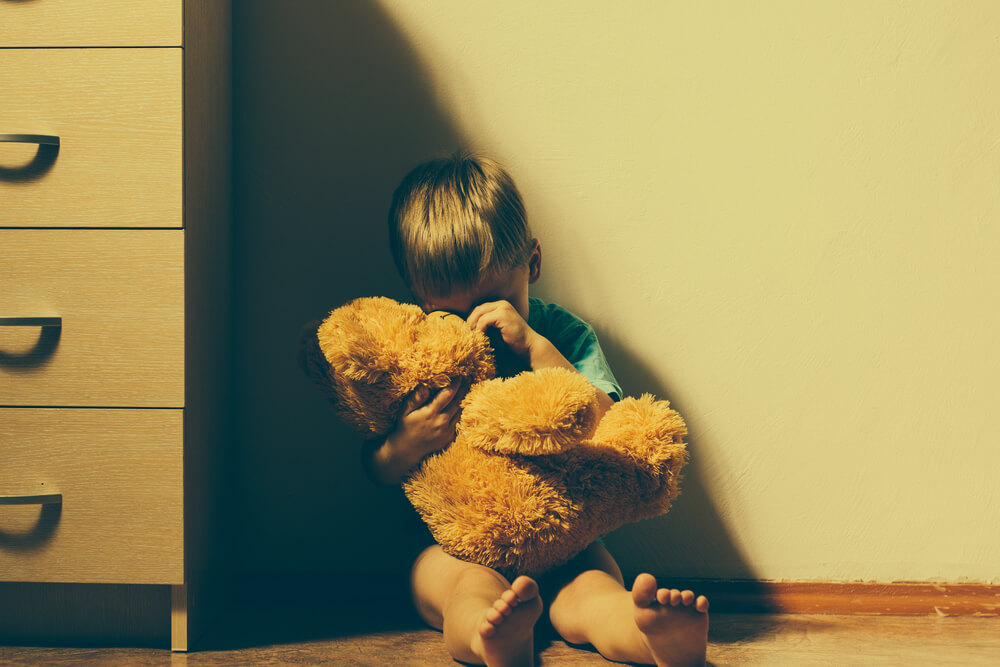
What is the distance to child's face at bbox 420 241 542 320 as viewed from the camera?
83 cm

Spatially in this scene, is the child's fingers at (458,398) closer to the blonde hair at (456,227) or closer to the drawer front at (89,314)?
the blonde hair at (456,227)

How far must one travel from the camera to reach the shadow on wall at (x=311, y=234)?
0.99 metres

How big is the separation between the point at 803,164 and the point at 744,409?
1.10 feet

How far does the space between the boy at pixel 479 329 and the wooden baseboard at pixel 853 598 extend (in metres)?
0.23

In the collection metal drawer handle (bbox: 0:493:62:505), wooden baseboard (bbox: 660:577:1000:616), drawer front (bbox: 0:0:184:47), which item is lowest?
wooden baseboard (bbox: 660:577:1000:616)

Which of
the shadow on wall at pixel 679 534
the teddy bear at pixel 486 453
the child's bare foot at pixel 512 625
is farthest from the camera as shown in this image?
the shadow on wall at pixel 679 534

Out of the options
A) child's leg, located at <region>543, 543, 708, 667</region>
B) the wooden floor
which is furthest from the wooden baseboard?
child's leg, located at <region>543, 543, 708, 667</region>

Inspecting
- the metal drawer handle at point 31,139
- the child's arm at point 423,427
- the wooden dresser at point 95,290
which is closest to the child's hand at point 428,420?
the child's arm at point 423,427

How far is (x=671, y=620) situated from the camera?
67cm

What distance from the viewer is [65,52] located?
2.42 ft

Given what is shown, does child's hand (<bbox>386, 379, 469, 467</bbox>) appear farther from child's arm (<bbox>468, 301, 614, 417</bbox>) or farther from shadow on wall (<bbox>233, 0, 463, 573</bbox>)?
shadow on wall (<bbox>233, 0, 463, 573</bbox>)

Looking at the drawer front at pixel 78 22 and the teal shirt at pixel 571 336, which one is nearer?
the drawer front at pixel 78 22

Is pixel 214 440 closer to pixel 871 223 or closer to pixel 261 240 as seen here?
pixel 261 240

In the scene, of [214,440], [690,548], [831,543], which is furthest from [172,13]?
[831,543]
